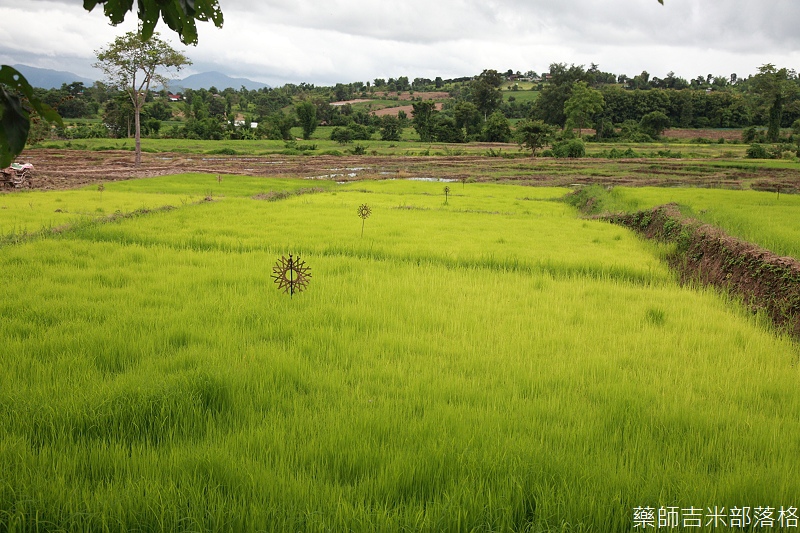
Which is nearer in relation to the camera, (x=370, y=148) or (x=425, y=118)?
(x=370, y=148)

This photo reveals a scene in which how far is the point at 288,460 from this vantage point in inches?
107

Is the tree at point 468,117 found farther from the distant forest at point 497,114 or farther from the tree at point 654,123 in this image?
the tree at point 654,123

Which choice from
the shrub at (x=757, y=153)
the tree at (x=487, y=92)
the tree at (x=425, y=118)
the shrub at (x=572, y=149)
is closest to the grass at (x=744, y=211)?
the shrub at (x=572, y=149)

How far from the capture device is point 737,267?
7.64 meters

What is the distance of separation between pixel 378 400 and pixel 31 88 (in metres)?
2.49

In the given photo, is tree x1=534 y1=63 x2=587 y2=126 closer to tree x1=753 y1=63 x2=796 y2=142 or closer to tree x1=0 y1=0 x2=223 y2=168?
tree x1=753 y1=63 x2=796 y2=142

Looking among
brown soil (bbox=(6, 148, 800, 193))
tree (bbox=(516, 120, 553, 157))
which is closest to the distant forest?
tree (bbox=(516, 120, 553, 157))

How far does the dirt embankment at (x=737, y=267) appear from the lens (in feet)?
20.3

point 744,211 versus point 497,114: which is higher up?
point 497,114

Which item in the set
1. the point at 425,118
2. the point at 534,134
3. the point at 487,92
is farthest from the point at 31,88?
the point at 487,92

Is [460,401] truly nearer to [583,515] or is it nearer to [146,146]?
[583,515]

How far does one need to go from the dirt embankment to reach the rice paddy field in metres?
0.42

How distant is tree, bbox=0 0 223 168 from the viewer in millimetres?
1834

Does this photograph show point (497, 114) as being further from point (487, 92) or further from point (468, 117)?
point (487, 92)
